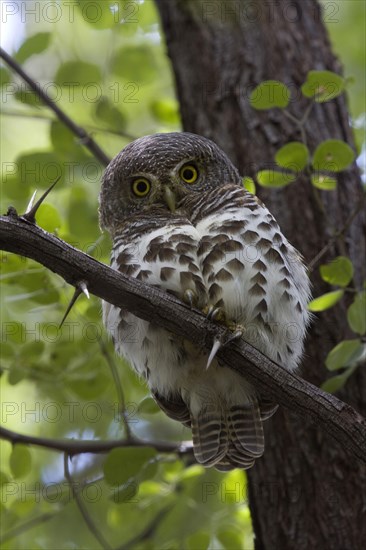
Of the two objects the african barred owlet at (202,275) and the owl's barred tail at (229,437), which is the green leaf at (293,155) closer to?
the african barred owlet at (202,275)

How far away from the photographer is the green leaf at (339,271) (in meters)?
2.89

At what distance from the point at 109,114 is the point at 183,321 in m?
1.80

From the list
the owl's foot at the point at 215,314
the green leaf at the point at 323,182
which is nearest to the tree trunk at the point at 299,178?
the green leaf at the point at 323,182

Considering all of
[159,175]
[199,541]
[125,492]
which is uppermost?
[159,175]

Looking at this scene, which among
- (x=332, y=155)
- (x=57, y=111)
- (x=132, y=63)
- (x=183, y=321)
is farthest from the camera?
(x=132, y=63)

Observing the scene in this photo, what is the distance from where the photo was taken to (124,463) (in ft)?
9.86

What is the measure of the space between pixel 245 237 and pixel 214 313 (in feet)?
1.38

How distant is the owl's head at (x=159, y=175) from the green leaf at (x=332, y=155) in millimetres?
465

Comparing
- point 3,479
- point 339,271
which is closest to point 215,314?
point 339,271

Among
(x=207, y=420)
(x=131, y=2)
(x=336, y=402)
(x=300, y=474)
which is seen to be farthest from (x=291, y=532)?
(x=131, y=2)

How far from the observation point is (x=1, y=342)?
3172 millimetres

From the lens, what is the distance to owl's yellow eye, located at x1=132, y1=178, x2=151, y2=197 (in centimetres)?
319

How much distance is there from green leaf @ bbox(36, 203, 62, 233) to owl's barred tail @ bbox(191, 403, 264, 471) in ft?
2.97

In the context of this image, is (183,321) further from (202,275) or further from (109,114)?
(109,114)
